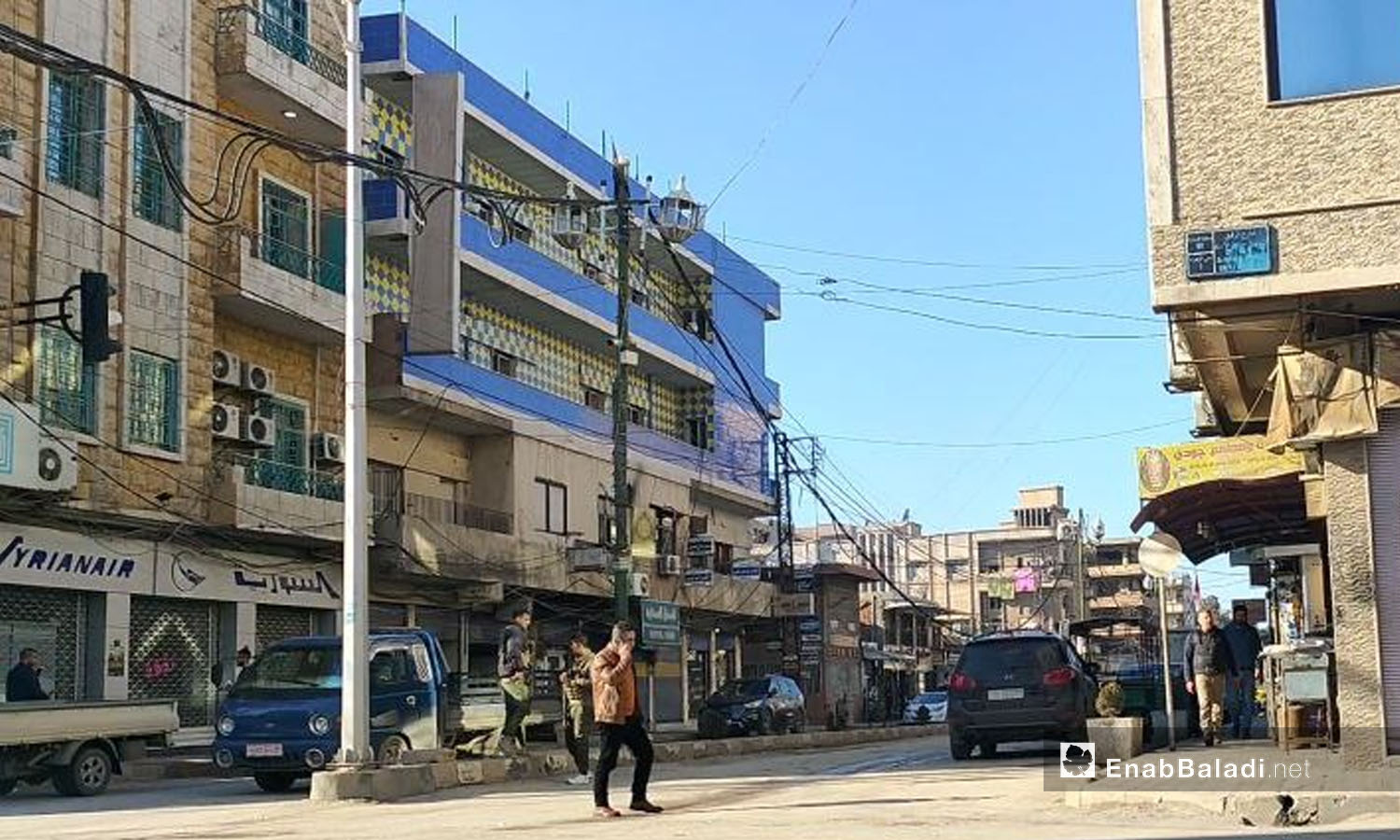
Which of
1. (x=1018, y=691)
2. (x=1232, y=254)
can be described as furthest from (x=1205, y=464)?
(x=1232, y=254)

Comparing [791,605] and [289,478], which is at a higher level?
[289,478]

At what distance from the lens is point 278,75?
92.3 ft

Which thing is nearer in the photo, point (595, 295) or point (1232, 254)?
point (1232, 254)

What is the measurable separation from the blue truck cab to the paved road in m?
0.47

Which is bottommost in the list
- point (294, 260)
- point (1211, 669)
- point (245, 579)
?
point (1211, 669)

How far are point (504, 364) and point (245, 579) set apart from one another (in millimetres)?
13444

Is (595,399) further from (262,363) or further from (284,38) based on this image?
(284,38)

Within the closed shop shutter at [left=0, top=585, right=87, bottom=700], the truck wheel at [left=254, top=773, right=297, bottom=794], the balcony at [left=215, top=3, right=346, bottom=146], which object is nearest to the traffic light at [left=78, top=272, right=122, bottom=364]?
the closed shop shutter at [left=0, top=585, right=87, bottom=700]

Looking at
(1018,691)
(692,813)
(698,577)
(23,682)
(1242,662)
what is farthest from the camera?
(698,577)

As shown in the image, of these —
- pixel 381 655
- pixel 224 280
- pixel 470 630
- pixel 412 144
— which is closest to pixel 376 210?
pixel 412 144

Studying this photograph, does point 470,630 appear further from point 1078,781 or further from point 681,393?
point 1078,781

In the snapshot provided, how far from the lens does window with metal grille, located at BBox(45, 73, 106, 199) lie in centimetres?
2384

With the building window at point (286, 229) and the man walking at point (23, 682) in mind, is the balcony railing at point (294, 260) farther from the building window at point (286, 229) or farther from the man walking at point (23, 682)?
the man walking at point (23, 682)

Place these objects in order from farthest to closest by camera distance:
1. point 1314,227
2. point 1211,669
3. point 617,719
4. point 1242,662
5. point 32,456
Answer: point 32,456
point 1242,662
point 1211,669
point 1314,227
point 617,719
